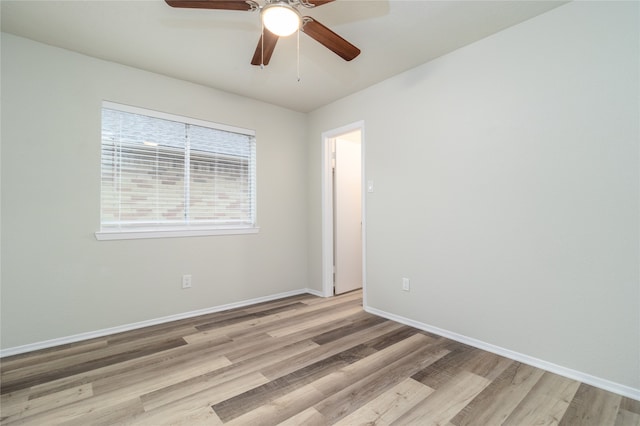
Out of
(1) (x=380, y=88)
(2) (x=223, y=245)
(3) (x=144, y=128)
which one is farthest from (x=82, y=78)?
(1) (x=380, y=88)

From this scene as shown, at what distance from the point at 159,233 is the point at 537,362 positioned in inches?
131

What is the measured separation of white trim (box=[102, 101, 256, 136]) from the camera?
270 cm

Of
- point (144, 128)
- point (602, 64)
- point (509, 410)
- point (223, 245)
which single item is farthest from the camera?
point (223, 245)

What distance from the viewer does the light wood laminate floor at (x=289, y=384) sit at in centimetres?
158

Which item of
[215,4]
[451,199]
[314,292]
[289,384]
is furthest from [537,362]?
[215,4]

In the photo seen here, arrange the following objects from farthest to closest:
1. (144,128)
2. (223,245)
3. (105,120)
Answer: (223,245) → (144,128) → (105,120)

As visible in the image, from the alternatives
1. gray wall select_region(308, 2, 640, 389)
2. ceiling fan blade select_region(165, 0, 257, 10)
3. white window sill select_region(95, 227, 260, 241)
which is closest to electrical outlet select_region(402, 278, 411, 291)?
gray wall select_region(308, 2, 640, 389)

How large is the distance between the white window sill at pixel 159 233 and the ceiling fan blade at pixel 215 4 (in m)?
2.00

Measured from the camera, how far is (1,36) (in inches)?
88.3

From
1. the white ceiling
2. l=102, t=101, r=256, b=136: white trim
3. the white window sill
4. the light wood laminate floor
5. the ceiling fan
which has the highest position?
the white ceiling

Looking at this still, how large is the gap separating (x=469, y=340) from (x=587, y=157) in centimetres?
158

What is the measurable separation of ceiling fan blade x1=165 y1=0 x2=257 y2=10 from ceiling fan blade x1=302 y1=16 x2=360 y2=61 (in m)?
0.30

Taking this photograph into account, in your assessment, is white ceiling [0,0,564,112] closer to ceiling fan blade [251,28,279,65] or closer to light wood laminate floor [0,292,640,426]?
ceiling fan blade [251,28,279,65]

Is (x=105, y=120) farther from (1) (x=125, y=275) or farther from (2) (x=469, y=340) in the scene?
(2) (x=469, y=340)
